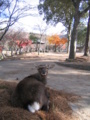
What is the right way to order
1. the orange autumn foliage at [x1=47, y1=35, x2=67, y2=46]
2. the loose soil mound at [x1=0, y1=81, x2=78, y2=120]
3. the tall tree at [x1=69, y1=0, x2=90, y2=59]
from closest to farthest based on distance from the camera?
1. the loose soil mound at [x1=0, y1=81, x2=78, y2=120]
2. the tall tree at [x1=69, y1=0, x2=90, y2=59]
3. the orange autumn foliage at [x1=47, y1=35, x2=67, y2=46]

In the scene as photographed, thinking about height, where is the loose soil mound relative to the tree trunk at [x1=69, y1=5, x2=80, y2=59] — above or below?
below

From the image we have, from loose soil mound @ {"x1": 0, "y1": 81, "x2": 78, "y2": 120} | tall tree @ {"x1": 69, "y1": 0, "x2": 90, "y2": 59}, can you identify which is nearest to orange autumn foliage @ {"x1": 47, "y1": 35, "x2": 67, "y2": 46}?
tall tree @ {"x1": 69, "y1": 0, "x2": 90, "y2": 59}

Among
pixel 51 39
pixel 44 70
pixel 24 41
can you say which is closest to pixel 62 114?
pixel 44 70

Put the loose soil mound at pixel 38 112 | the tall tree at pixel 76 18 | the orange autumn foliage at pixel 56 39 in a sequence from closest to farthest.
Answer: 1. the loose soil mound at pixel 38 112
2. the tall tree at pixel 76 18
3. the orange autumn foliage at pixel 56 39

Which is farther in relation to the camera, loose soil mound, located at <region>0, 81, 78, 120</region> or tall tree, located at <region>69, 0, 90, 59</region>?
tall tree, located at <region>69, 0, 90, 59</region>

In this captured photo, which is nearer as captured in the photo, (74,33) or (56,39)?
(74,33)

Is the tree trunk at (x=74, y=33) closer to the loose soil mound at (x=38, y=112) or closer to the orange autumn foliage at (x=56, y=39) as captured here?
the loose soil mound at (x=38, y=112)

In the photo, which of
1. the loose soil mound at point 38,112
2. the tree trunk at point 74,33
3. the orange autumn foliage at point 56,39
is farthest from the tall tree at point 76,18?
the orange autumn foliage at point 56,39

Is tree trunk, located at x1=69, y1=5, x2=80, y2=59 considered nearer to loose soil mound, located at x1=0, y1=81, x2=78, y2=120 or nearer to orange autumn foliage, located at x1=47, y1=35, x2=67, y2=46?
loose soil mound, located at x1=0, y1=81, x2=78, y2=120

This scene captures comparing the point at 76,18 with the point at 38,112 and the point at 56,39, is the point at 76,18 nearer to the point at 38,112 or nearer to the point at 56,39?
the point at 38,112

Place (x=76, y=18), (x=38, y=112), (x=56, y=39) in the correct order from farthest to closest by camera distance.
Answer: (x=56, y=39) < (x=76, y=18) < (x=38, y=112)

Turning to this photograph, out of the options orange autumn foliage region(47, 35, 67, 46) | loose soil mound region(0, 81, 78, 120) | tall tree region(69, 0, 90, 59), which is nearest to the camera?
loose soil mound region(0, 81, 78, 120)

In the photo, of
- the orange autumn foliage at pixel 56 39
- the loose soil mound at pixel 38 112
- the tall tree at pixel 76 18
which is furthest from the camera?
the orange autumn foliage at pixel 56 39

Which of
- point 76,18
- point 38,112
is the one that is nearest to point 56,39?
point 76,18
